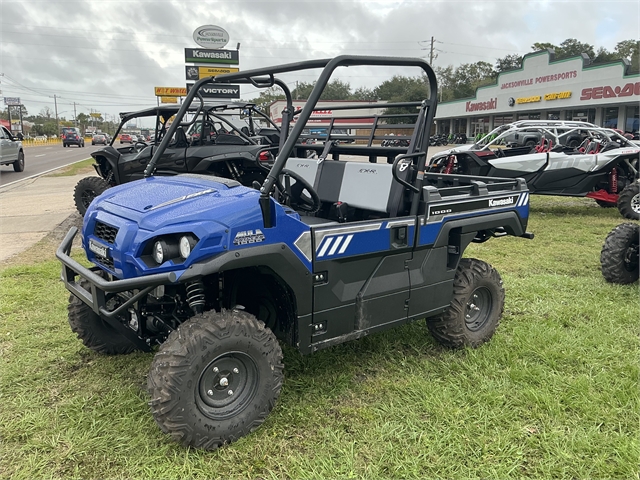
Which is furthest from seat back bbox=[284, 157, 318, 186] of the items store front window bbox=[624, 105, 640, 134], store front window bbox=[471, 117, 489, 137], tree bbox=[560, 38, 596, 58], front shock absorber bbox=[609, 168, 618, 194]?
tree bbox=[560, 38, 596, 58]

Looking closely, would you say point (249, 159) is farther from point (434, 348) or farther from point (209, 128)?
point (434, 348)

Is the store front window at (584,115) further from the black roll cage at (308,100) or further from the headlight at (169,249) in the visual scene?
the headlight at (169,249)

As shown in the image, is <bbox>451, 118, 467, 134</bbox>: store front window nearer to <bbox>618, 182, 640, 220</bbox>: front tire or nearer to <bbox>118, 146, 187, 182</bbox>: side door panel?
<bbox>618, 182, 640, 220</bbox>: front tire

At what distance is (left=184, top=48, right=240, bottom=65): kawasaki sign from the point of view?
24094 millimetres

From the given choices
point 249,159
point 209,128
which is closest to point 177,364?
point 249,159

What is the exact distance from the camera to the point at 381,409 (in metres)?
3.09

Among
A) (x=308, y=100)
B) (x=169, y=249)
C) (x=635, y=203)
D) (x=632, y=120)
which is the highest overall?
(x=632, y=120)

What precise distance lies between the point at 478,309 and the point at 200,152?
18.6 ft

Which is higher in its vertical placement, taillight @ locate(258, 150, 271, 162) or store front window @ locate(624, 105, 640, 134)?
store front window @ locate(624, 105, 640, 134)

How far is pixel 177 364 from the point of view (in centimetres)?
251

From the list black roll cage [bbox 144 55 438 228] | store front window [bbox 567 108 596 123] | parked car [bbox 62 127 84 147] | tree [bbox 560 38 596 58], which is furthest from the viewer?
tree [bbox 560 38 596 58]

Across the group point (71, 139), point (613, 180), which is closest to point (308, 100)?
point (613, 180)

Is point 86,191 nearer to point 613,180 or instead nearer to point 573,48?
point 613,180

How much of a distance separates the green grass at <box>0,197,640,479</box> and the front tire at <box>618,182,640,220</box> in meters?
5.62
